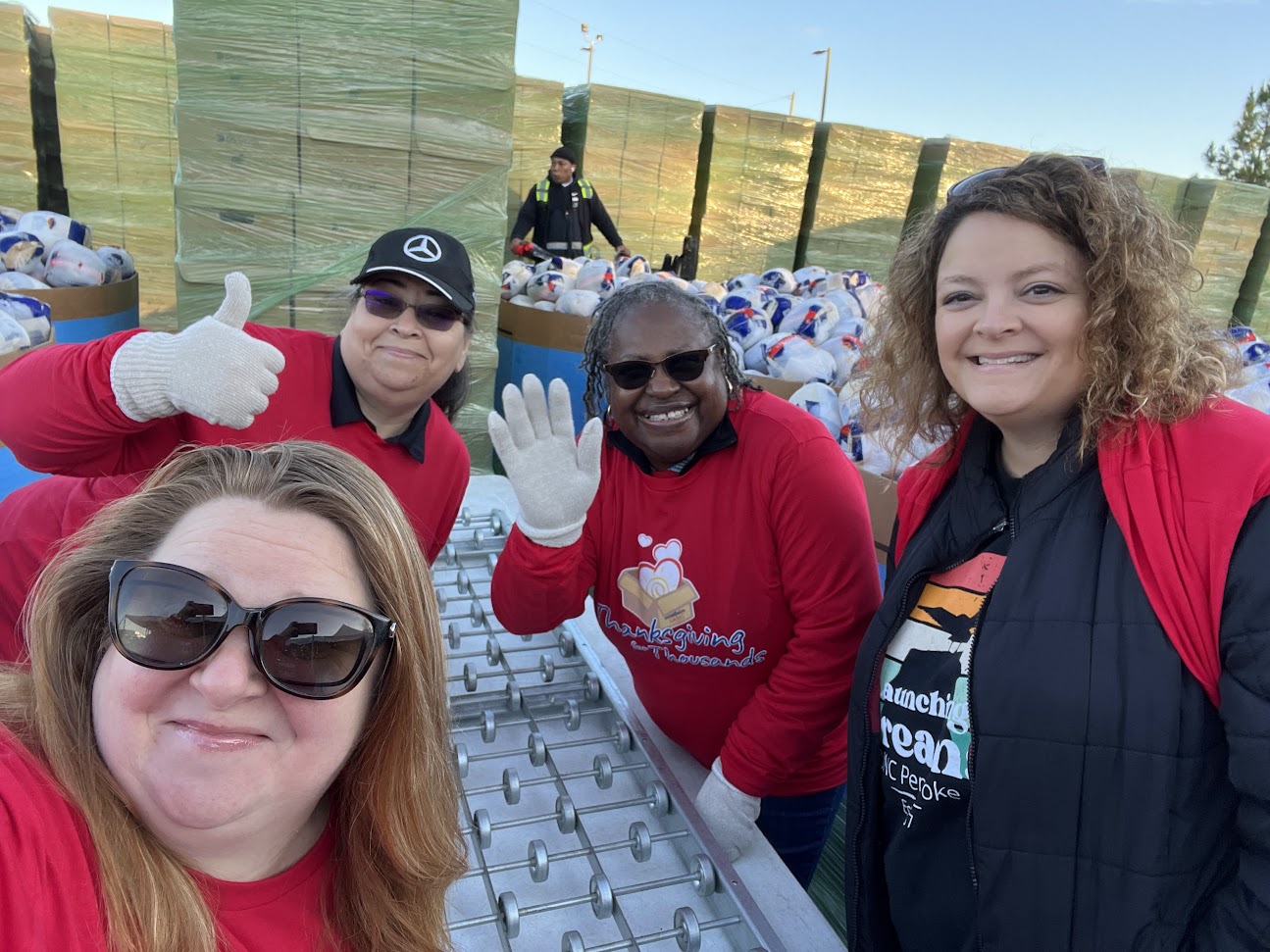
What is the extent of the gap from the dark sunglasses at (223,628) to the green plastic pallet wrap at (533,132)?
22.7 ft

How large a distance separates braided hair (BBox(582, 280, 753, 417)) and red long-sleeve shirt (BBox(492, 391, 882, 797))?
0.08 metres

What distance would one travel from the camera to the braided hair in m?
1.69

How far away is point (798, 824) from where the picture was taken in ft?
6.13

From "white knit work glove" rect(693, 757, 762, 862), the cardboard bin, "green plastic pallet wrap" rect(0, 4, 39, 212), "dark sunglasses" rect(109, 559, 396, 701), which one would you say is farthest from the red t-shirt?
"green plastic pallet wrap" rect(0, 4, 39, 212)

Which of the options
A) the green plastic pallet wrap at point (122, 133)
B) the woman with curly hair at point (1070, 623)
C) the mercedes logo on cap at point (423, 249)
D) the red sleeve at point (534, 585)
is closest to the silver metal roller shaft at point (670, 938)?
the woman with curly hair at point (1070, 623)

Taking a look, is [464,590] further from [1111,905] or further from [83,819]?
[1111,905]

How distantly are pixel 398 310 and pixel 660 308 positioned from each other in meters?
0.57

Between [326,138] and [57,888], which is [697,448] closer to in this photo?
[57,888]

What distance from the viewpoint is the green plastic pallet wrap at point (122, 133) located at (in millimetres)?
5867

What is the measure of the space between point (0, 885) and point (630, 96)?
7.64 meters

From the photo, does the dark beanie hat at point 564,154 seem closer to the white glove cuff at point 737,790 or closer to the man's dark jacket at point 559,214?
the man's dark jacket at point 559,214

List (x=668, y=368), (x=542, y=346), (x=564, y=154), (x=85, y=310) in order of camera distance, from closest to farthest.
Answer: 1. (x=668, y=368)
2. (x=85, y=310)
3. (x=542, y=346)
4. (x=564, y=154)

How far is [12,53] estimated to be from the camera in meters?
5.99

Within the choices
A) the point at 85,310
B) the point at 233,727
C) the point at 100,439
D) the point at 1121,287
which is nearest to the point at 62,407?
the point at 100,439
